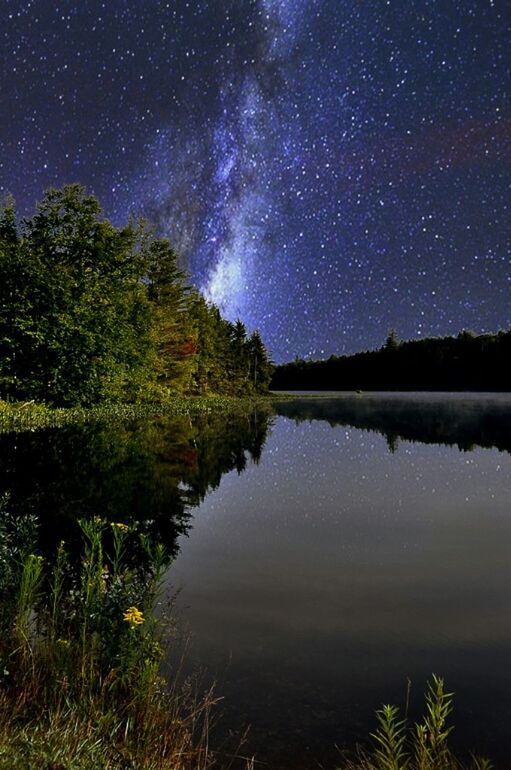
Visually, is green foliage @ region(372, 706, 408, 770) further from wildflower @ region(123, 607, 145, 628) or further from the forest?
the forest

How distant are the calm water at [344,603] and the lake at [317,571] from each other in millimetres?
21

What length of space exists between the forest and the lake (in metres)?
135

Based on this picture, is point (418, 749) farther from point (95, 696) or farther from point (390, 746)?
point (95, 696)

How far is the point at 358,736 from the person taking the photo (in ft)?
12.9

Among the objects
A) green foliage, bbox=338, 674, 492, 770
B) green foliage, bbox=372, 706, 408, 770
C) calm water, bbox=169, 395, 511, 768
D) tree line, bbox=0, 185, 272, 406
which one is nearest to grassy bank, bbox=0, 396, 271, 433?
tree line, bbox=0, 185, 272, 406

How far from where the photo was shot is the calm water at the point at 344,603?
4219 mm

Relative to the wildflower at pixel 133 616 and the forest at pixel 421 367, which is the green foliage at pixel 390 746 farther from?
the forest at pixel 421 367

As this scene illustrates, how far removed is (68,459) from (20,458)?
4.42 ft

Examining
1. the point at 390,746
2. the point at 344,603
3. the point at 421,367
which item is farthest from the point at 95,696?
the point at 421,367

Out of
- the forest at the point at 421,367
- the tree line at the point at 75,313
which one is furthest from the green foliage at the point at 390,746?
the forest at the point at 421,367

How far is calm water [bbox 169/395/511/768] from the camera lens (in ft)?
13.8

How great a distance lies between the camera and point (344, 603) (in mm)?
6590

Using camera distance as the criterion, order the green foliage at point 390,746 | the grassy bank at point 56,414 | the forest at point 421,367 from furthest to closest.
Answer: the forest at point 421,367 → the grassy bank at point 56,414 → the green foliage at point 390,746

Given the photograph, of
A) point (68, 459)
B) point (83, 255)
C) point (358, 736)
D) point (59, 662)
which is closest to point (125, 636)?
point (59, 662)
